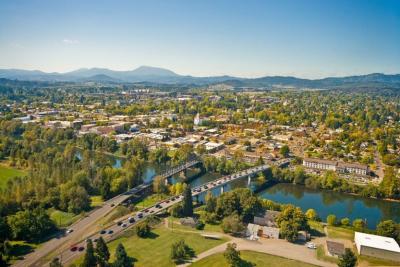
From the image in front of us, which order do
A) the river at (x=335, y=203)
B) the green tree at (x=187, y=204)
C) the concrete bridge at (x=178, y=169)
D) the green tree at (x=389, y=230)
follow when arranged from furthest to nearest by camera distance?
1. the concrete bridge at (x=178, y=169)
2. the river at (x=335, y=203)
3. the green tree at (x=187, y=204)
4. the green tree at (x=389, y=230)

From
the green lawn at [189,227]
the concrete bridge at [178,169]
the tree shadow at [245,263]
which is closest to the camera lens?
the tree shadow at [245,263]

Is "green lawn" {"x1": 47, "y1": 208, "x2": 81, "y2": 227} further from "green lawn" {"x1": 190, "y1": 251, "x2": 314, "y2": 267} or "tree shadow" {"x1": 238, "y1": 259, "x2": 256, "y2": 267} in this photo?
"tree shadow" {"x1": 238, "y1": 259, "x2": 256, "y2": 267}

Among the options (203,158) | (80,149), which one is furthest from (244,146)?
(80,149)

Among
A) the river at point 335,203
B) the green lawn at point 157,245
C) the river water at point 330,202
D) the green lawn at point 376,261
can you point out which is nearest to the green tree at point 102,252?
the green lawn at point 157,245

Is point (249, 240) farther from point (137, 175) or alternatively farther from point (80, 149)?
point (80, 149)

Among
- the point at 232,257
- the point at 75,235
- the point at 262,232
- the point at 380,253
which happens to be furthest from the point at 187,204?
the point at 380,253

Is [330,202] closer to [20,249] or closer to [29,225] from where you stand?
[29,225]

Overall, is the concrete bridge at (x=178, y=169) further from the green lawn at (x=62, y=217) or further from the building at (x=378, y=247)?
the building at (x=378, y=247)
